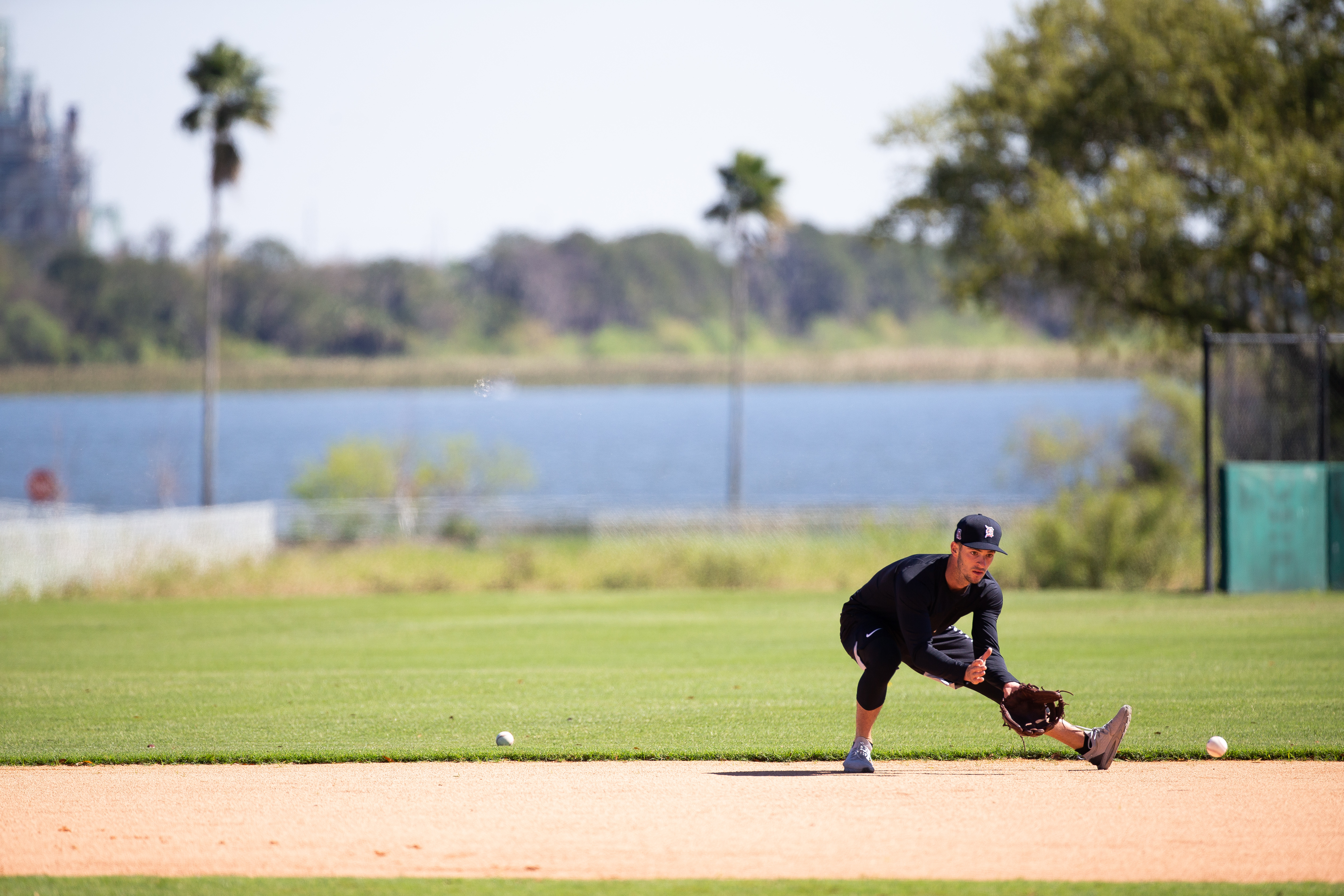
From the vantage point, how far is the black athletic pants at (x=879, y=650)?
8.41 metres

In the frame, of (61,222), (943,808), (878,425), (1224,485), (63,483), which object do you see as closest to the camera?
(943,808)

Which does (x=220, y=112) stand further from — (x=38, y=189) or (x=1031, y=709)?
(x=38, y=189)

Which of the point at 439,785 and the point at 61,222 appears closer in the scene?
the point at 439,785

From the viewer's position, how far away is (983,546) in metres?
7.79

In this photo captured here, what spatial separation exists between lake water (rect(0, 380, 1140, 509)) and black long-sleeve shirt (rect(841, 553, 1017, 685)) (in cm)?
988

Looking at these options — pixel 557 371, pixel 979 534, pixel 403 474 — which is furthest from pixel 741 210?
pixel 557 371

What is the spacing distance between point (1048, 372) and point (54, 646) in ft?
517

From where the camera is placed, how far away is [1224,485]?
19.2 m

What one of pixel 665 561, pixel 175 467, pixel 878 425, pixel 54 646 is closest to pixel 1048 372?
pixel 878 425

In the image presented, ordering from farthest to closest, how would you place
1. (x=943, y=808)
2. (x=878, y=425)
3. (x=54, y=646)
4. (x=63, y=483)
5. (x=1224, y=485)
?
(x=878, y=425), (x=63, y=483), (x=1224, y=485), (x=54, y=646), (x=943, y=808)

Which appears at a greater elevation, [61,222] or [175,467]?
[61,222]

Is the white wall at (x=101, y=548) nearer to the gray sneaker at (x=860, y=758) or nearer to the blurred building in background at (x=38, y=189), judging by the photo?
the gray sneaker at (x=860, y=758)

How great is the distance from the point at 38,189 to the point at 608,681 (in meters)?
144

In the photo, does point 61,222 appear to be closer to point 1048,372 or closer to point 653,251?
point 653,251
